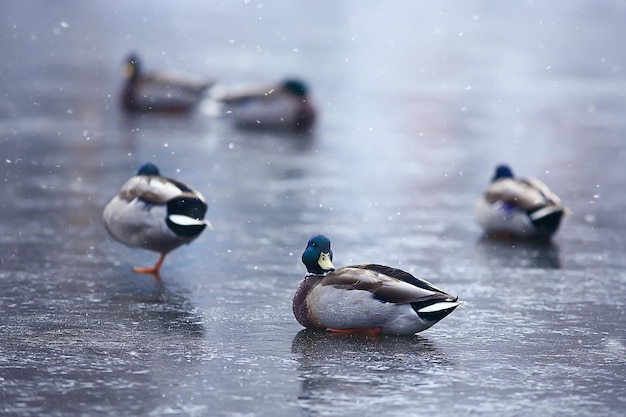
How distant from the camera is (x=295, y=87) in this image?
68.2ft

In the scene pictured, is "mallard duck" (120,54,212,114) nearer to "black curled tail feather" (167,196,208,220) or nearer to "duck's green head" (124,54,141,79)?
"duck's green head" (124,54,141,79)

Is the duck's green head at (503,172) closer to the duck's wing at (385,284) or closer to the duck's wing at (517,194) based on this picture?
the duck's wing at (517,194)

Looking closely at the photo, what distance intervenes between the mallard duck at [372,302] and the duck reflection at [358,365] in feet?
0.32

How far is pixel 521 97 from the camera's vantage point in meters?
24.9

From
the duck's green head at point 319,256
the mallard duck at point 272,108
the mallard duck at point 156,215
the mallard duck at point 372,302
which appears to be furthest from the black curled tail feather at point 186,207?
the mallard duck at point 272,108

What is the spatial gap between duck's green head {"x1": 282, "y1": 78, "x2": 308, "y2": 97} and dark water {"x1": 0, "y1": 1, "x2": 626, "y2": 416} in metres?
0.71

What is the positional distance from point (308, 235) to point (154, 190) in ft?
7.83

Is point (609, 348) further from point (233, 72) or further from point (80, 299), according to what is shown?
point (233, 72)

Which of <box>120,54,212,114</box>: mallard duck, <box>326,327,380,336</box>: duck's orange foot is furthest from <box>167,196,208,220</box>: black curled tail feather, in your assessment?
<box>120,54,212,114</box>: mallard duck

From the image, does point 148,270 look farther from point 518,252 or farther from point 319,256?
point 518,252

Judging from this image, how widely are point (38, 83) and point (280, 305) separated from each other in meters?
15.7

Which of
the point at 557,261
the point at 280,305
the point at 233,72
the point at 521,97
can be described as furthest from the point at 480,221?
the point at 233,72

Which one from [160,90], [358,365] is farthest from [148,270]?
[160,90]

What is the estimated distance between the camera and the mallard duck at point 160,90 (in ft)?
72.8
